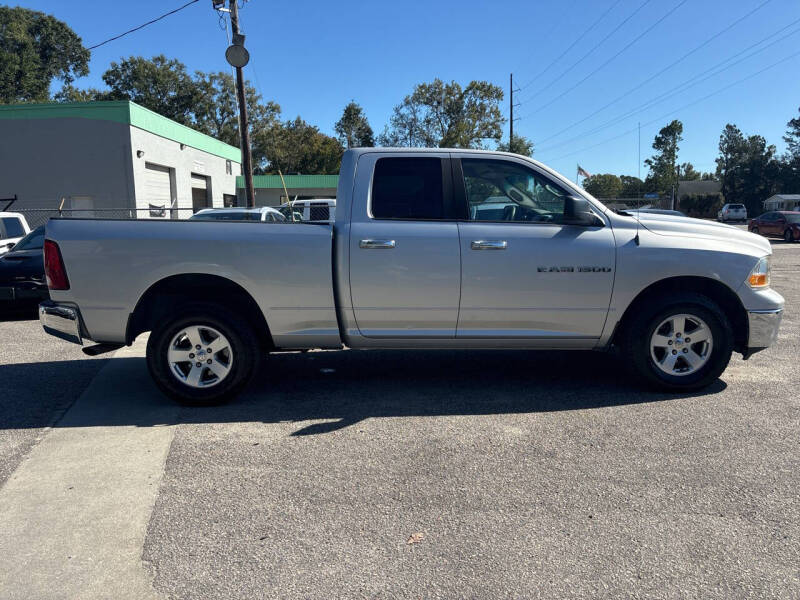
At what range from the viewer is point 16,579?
2.74m

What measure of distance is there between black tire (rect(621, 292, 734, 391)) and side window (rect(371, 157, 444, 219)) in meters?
1.94

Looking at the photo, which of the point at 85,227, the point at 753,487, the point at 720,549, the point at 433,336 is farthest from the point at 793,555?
the point at 85,227

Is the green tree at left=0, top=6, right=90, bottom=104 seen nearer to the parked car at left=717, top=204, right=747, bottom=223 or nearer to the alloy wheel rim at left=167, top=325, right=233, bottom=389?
the alloy wheel rim at left=167, top=325, right=233, bottom=389

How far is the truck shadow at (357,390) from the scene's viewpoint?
4863 millimetres

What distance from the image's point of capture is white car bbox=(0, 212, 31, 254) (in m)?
10.6

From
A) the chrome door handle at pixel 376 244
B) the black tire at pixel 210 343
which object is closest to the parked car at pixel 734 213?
the chrome door handle at pixel 376 244

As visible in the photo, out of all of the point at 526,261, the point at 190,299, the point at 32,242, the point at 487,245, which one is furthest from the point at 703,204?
the point at 190,299

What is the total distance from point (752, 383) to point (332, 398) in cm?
387

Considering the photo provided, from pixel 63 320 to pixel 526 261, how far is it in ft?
12.5

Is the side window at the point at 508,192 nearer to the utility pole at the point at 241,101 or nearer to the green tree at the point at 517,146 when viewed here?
the utility pole at the point at 241,101

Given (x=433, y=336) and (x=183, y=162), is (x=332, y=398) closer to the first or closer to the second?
(x=433, y=336)

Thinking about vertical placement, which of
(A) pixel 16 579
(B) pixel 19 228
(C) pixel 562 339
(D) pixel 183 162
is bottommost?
(A) pixel 16 579

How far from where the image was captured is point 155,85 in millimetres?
59312

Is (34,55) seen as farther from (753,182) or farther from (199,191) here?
(753,182)
